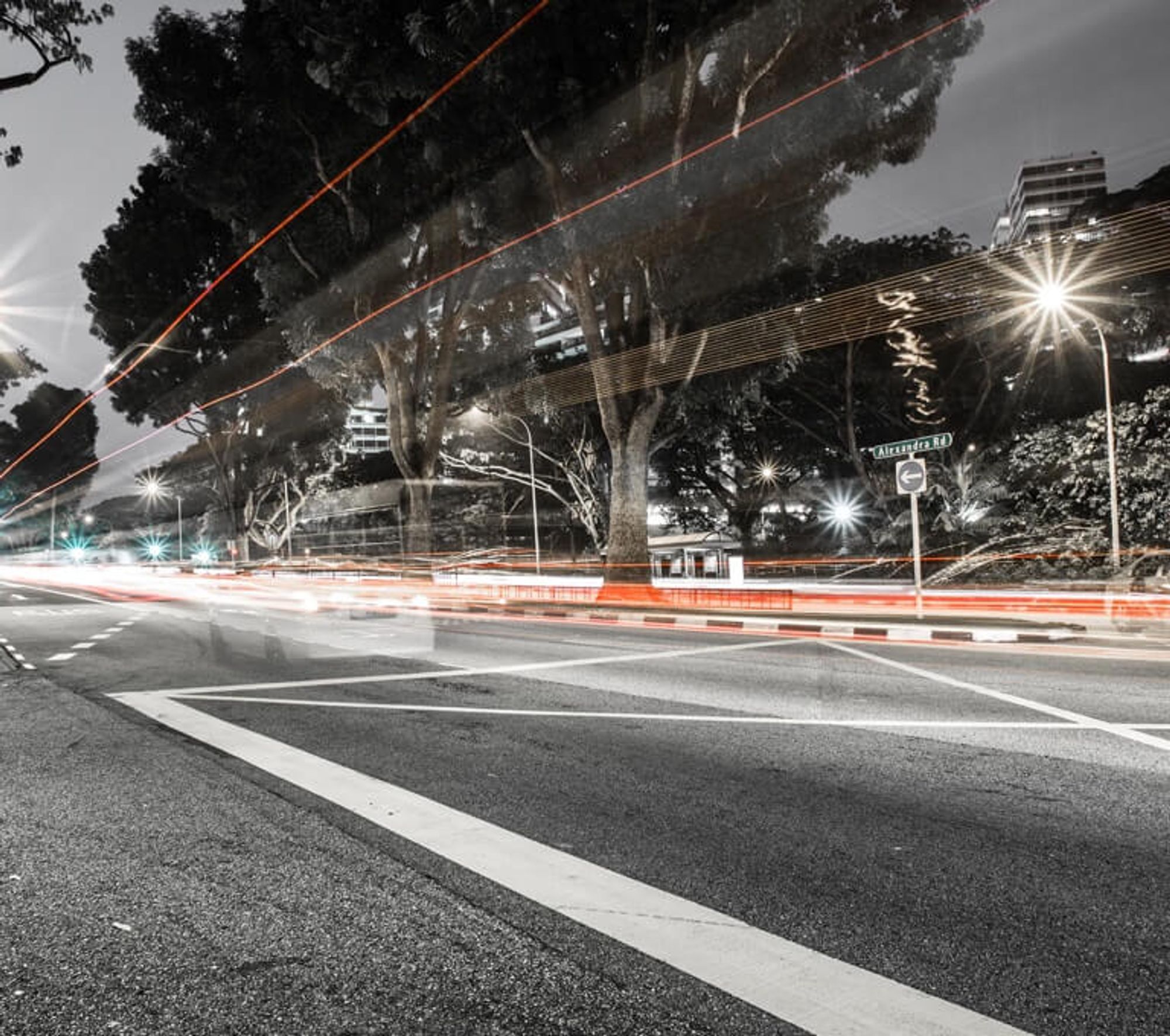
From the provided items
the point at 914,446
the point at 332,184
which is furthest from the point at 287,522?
the point at 914,446

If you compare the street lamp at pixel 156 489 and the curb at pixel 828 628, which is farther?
the street lamp at pixel 156 489

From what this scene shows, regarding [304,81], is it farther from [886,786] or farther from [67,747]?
[886,786]

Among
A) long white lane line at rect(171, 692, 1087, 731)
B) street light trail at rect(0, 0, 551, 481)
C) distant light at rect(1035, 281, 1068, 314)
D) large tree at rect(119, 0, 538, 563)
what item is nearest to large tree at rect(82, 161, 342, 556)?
street light trail at rect(0, 0, 551, 481)

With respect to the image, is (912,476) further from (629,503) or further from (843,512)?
(843,512)

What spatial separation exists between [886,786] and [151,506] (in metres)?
91.6

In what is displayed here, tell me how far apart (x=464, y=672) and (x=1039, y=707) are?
19.1 ft

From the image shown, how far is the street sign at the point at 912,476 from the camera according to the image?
13625 mm

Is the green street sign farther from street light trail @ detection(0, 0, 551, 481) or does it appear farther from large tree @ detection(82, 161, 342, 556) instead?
large tree @ detection(82, 161, 342, 556)

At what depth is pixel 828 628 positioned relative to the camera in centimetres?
1382

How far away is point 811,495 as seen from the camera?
152 feet

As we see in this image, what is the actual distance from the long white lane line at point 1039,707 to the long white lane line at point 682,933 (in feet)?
13.4

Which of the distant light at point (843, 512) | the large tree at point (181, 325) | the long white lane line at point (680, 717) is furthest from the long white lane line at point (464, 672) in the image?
the distant light at point (843, 512)

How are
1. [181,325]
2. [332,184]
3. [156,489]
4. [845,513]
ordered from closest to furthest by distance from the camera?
[332,184]
[181,325]
[845,513]
[156,489]

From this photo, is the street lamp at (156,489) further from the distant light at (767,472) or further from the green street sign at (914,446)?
the green street sign at (914,446)
